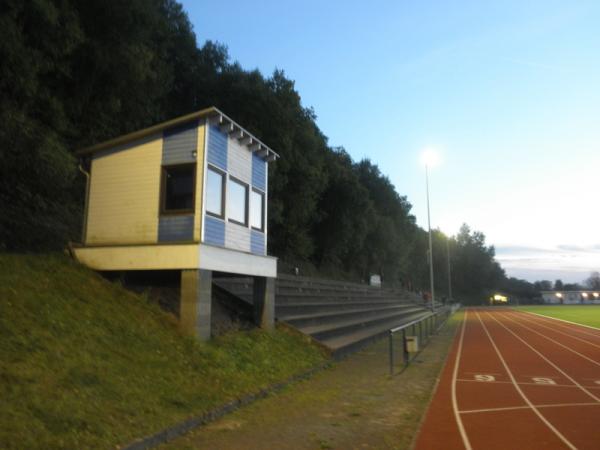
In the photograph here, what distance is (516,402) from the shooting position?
29.1 feet

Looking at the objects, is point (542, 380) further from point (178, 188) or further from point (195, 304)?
point (178, 188)

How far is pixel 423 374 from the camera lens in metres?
12.0

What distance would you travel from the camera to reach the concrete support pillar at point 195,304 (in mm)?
9727

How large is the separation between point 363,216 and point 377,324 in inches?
764

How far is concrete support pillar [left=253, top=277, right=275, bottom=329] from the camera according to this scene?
13.0 metres

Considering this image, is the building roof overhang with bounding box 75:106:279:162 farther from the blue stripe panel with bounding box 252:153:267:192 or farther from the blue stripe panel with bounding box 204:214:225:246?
the blue stripe panel with bounding box 204:214:225:246

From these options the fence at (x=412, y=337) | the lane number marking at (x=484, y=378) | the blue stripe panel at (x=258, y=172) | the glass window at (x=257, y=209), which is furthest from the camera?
the blue stripe panel at (x=258, y=172)

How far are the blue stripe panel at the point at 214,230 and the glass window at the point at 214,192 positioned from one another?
0.19m

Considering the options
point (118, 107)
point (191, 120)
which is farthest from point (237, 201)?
point (118, 107)

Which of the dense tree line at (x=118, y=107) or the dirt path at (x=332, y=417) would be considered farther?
the dense tree line at (x=118, y=107)

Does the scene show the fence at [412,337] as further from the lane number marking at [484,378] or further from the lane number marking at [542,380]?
the lane number marking at [542,380]

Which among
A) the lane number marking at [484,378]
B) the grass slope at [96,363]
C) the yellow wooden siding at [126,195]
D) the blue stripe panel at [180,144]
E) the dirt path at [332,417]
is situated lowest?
the lane number marking at [484,378]

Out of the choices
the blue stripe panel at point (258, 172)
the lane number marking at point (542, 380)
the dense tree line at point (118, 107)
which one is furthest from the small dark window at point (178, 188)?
the lane number marking at point (542, 380)

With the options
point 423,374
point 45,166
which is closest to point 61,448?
point 45,166
